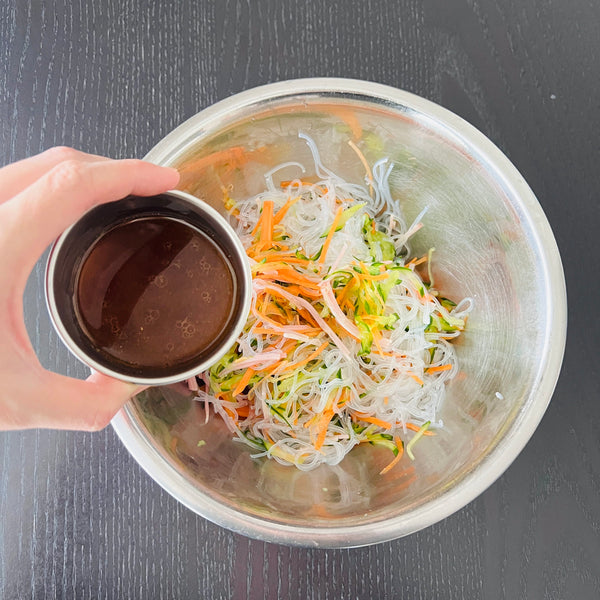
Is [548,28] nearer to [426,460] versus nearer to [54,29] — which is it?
[426,460]

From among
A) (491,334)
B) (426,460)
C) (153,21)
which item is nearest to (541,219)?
(491,334)

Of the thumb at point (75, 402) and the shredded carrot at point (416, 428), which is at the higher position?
the thumb at point (75, 402)

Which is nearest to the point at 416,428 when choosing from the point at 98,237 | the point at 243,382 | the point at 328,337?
the point at 328,337

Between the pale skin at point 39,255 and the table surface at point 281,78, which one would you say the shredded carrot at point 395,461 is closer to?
the table surface at point 281,78

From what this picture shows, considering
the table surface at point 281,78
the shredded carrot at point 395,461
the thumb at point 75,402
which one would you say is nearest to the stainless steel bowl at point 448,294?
the shredded carrot at point 395,461

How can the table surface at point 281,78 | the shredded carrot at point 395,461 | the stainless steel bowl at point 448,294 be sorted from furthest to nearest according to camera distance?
the table surface at point 281,78 → the shredded carrot at point 395,461 → the stainless steel bowl at point 448,294

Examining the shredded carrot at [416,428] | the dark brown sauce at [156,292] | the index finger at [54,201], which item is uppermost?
the index finger at [54,201]

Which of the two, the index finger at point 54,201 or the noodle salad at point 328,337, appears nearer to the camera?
the index finger at point 54,201
